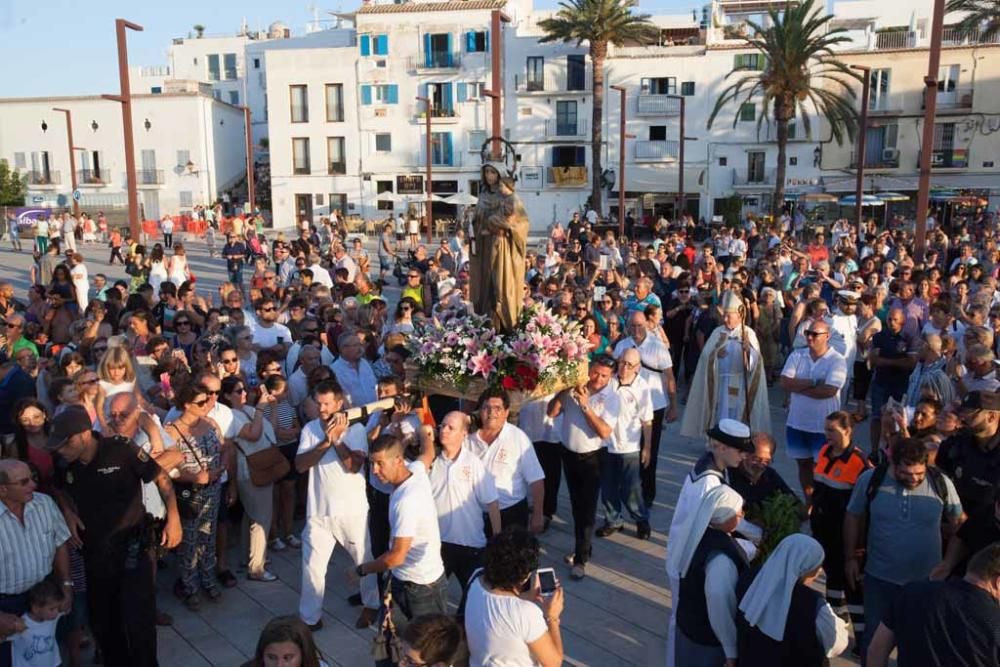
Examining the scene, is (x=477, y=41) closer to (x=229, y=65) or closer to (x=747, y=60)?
(x=747, y=60)

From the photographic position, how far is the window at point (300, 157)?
149 feet

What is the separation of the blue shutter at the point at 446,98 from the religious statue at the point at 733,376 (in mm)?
37583

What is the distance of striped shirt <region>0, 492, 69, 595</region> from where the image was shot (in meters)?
4.78

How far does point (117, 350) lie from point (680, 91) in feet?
127

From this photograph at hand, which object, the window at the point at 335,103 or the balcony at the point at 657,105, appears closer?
the balcony at the point at 657,105

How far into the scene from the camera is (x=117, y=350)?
22.5 feet

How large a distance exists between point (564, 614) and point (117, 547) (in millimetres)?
3063

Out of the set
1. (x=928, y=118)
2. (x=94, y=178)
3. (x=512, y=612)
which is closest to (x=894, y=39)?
(x=928, y=118)

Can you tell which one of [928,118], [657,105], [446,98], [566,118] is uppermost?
[446,98]

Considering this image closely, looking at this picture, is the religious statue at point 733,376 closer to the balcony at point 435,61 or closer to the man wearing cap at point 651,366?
the man wearing cap at point 651,366

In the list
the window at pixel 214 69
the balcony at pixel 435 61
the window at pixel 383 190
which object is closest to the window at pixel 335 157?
the window at pixel 383 190

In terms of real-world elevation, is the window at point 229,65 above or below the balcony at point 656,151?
above

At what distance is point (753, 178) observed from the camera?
138ft

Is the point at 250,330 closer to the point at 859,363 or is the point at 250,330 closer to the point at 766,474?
the point at 766,474
